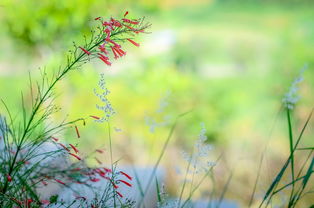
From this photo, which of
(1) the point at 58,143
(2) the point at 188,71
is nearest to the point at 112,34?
(1) the point at 58,143

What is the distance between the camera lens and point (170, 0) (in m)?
7.70

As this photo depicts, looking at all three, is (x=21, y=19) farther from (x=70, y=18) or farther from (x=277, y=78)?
(x=277, y=78)

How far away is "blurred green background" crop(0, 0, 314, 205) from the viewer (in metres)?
4.10

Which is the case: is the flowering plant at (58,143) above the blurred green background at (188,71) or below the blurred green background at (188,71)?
below

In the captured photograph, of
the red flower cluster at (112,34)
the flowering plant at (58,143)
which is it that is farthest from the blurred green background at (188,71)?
the red flower cluster at (112,34)

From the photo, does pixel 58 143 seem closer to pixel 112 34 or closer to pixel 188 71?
pixel 112 34

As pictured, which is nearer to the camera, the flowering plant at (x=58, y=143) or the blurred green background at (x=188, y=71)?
the flowering plant at (x=58, y=143)

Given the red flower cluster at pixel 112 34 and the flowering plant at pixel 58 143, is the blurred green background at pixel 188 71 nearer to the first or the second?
the flowering plant at pixel 58 143

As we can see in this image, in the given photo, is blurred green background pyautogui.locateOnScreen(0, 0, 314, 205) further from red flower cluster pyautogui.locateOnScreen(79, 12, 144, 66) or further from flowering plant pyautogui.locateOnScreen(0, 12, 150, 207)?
red flower cluster pyautogui.locateOnScreen(79, 12, 144, 66)

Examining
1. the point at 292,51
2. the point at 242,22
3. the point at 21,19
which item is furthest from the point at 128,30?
the point at 242,22

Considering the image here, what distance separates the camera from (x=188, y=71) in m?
6.72

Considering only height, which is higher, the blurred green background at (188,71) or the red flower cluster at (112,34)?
the blurred green background at (188,71)

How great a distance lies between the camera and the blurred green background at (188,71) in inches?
161

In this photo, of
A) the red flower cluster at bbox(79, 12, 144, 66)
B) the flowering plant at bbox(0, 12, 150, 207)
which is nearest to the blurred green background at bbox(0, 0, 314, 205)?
the flowering plant at bbox(0, 12, 150, 207)
